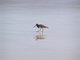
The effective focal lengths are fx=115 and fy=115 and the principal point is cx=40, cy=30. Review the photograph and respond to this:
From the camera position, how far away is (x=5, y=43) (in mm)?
2131

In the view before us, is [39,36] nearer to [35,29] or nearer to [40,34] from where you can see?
[40,34]

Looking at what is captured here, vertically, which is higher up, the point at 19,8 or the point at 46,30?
the point at 19,8

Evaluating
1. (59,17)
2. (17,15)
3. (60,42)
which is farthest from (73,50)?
(17,15)

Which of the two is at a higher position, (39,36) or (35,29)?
(35,29)

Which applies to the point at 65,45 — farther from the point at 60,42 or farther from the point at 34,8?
the point at 34,8

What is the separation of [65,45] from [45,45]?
0.37 m

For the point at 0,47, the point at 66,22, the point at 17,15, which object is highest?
the point at 17,15

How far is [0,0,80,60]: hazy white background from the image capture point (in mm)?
2111

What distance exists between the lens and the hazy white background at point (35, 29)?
6.93 feet

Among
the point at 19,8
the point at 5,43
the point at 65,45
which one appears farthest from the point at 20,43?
the point at 65,45

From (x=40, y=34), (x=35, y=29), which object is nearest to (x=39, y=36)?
(x=40, y=34)

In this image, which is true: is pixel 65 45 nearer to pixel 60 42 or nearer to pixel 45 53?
pixel 60 42

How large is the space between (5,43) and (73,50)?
1264mm

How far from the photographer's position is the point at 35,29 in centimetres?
212
